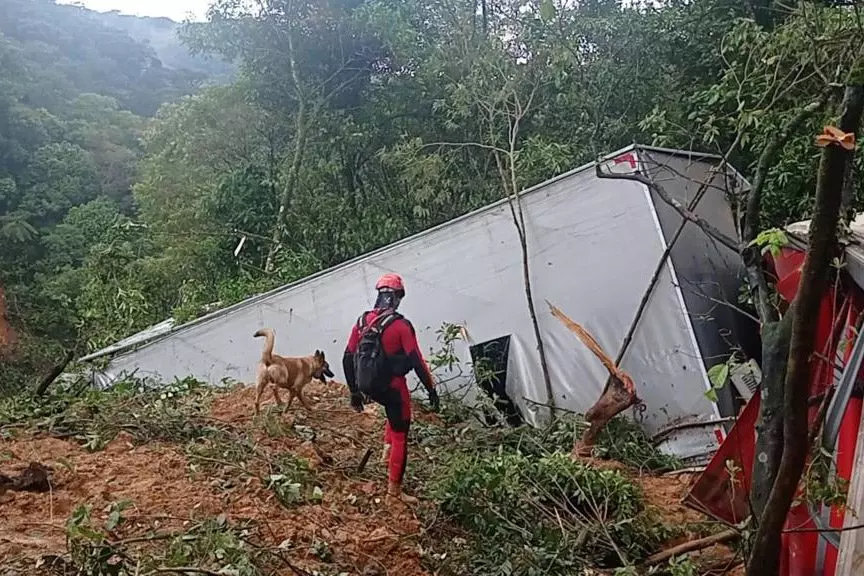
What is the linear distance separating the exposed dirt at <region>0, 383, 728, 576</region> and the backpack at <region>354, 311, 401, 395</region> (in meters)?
0.61

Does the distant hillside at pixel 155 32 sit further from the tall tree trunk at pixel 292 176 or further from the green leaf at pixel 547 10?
the green leaf at pixel 547 10

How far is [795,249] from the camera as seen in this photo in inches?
149

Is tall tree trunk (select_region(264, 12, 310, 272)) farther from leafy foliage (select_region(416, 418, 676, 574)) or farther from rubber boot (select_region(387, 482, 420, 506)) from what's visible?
rubber boot (select_region(387, 482, 420, 506))

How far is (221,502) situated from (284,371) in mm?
1669

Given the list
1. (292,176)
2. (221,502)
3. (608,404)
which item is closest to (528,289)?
(608,404)

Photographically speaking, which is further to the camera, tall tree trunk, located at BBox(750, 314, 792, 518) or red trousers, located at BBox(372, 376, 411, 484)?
red trousers, located at BBox(372, 376, 411, 484)

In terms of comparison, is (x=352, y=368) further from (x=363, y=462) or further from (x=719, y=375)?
(x=719, y=375)

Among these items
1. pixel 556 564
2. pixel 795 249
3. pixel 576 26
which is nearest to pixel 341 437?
pixel 556 564

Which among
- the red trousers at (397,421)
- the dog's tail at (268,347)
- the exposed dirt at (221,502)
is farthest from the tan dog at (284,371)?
the red trousers at (397,421)

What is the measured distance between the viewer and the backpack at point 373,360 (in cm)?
462

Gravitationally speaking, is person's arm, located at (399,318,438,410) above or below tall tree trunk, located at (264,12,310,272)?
below

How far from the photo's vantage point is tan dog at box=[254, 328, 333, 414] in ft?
18.1

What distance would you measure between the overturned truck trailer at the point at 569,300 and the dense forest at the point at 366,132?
0.69 m

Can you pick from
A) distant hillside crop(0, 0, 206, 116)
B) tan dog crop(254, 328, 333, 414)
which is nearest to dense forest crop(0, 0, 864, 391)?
tan dog crop(254, 328, 333, 414)
